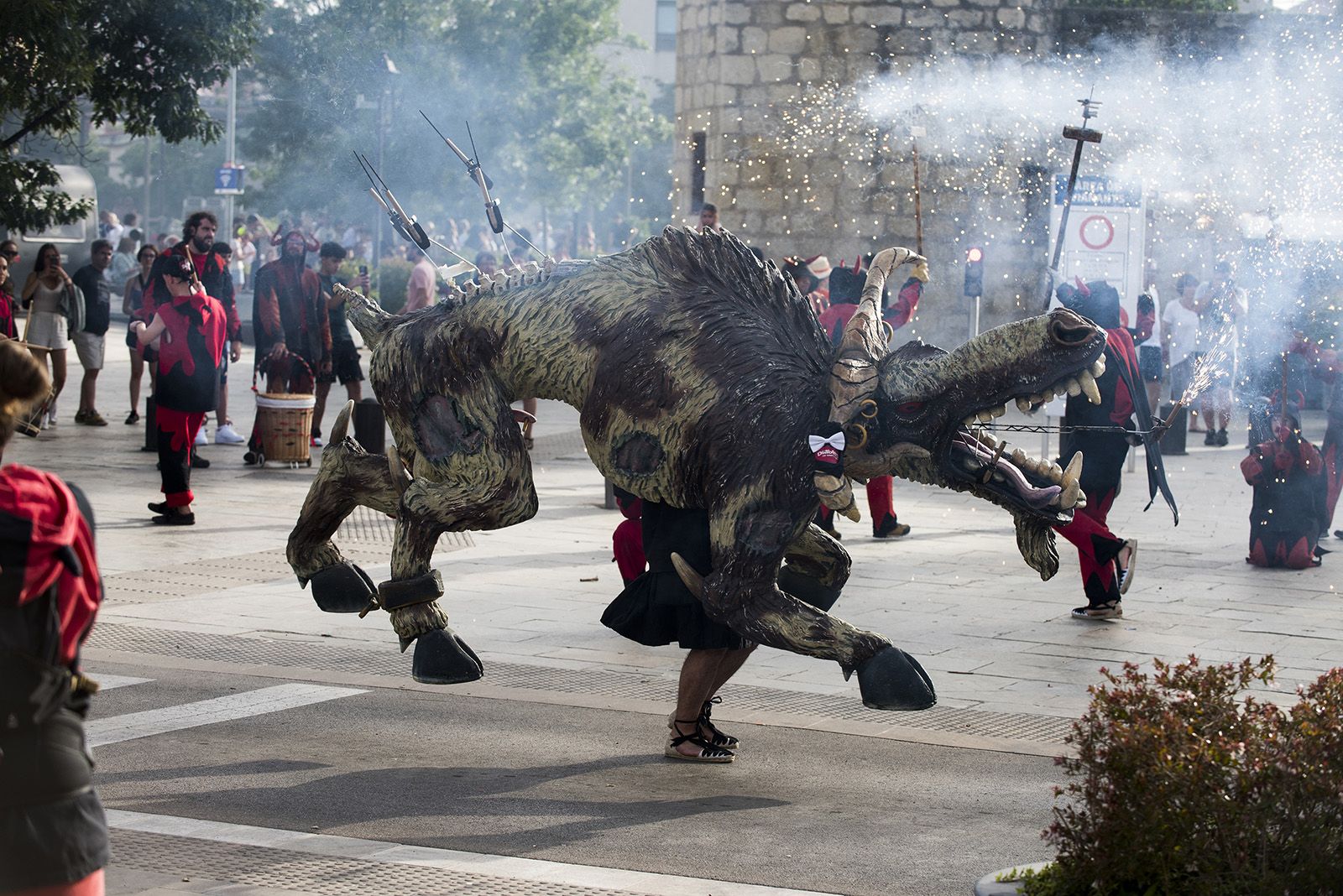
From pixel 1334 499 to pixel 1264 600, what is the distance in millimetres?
2442

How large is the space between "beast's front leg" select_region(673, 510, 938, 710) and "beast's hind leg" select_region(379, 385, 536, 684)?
0.87 m

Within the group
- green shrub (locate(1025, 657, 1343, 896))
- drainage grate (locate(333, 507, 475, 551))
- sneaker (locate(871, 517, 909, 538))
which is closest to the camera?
green shrub (locate(1025, 657, 1343, 896))

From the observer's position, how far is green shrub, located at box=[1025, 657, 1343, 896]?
14.6ft

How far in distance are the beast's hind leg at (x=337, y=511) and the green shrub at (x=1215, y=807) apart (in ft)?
12.3

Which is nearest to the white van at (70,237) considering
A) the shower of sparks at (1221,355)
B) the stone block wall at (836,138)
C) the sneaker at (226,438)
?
the stone block wall at (836,138)

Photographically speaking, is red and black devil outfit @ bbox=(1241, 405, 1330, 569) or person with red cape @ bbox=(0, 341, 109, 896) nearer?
person with red cape @ bbox=(0, 341, 109, 896)

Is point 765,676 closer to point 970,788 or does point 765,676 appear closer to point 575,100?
point 970,788

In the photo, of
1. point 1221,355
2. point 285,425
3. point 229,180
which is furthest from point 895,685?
point 229,180

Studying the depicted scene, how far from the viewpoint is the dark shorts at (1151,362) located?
17.9 metres

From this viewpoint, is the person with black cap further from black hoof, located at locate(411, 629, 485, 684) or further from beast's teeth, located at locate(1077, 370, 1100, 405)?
beast's teeth, located at locate(1077, 370, 1100, 405)

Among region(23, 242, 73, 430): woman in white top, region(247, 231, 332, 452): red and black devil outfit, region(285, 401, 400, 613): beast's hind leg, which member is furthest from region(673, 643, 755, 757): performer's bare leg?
region(23, 242, 73, 430): woman in white top

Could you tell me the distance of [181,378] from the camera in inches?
490

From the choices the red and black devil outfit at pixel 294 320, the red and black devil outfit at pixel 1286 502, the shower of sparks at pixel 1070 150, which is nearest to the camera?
the red and black devil outfit at pixel 1286 502

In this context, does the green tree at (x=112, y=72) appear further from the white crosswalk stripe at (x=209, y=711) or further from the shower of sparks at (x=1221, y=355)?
the shower of sparks at (x=1221, y=355)
